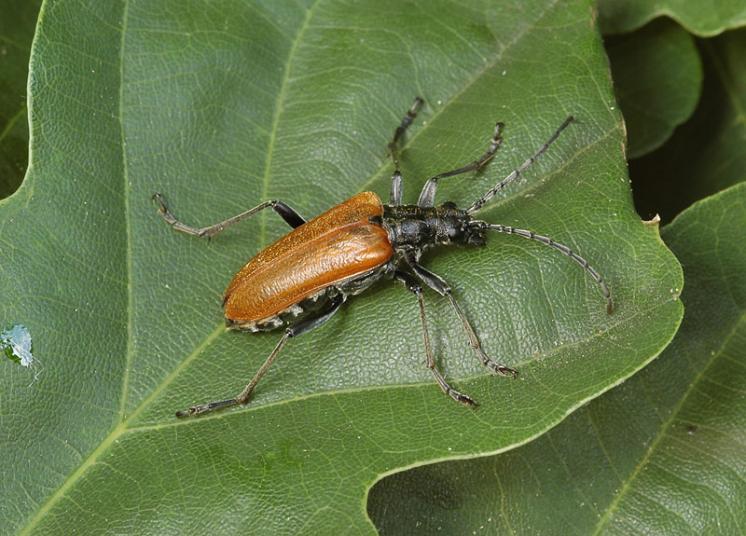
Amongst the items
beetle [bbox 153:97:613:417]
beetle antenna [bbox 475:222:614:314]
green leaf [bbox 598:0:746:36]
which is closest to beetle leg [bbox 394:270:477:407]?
beetle [bbox 153:97:613:417]

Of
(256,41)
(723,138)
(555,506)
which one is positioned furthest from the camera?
(723,138)

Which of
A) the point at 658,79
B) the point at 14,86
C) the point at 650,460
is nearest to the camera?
the point at 650,460

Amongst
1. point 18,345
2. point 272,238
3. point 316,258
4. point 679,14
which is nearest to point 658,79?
point 679,14

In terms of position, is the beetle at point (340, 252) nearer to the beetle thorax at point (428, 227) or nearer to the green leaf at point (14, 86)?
the beetle thorax at point (428, 227)

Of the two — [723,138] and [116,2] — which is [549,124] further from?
[116,2]

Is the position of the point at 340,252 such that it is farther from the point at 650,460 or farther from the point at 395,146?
the point at 650,460

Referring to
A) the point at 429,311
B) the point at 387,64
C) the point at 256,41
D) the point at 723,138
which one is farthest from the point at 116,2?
the point at 723,138
